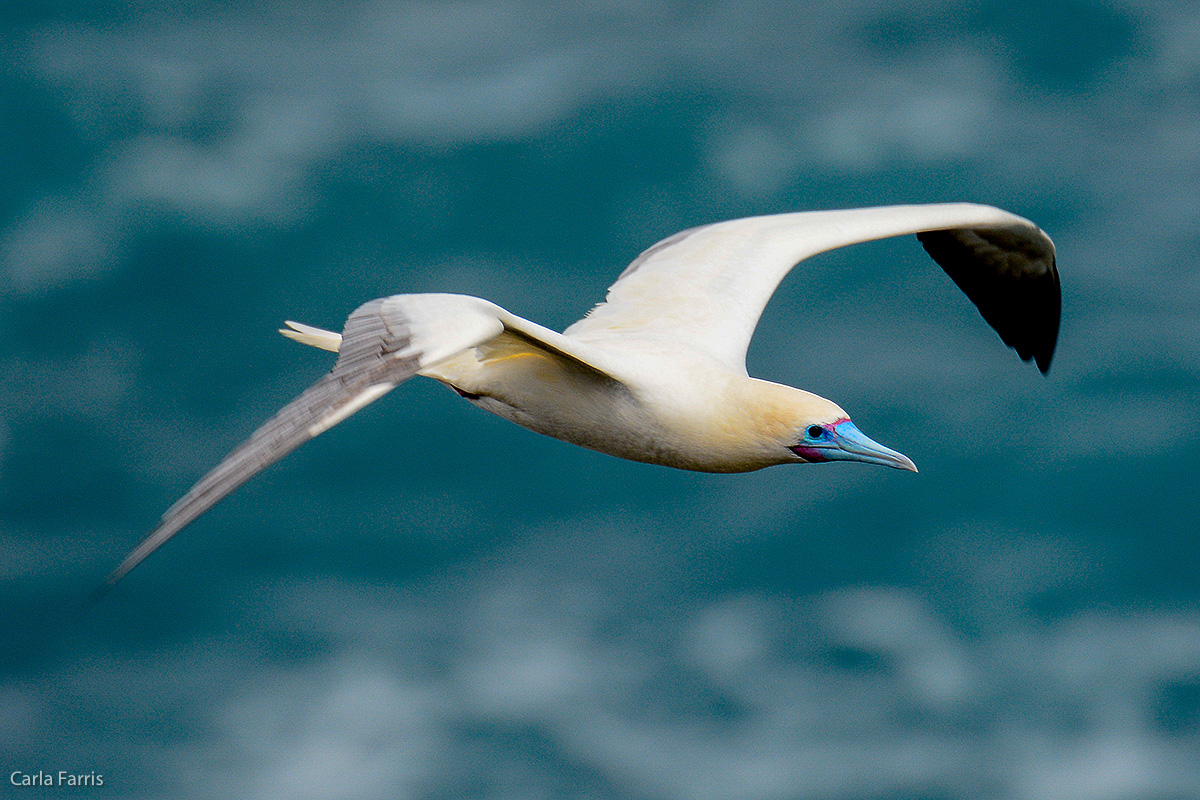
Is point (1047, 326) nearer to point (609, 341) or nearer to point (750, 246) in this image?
point (750, 246)

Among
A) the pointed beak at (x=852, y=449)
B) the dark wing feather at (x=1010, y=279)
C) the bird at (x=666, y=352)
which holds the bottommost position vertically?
the pointed beak at (x=852, y=449)

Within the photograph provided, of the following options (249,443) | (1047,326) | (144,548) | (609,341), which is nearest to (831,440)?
(609,341)

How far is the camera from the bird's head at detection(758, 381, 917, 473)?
891cm

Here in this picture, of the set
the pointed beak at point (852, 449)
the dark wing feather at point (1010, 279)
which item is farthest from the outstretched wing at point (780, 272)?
the pointed beak at point (852, 449)

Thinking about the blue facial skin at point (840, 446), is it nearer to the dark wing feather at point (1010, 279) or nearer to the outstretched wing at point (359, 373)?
the outstretched wing at point (359, 373)

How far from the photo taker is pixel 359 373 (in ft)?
25.1

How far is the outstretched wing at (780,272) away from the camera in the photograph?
10.7 m

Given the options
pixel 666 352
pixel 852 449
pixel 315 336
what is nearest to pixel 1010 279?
pixel 666 352

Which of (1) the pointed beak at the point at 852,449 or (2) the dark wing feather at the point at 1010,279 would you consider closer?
(1) the pointed beak at the point at 852,449

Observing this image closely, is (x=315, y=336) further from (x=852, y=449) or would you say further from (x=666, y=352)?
(x=852, y=449)

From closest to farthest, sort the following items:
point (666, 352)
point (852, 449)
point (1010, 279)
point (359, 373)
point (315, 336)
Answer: point (359, 373), point (852, 449), point (666, 352), point (315, 336), point (1010, 279)

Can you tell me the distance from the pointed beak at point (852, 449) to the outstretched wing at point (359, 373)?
2292 mm

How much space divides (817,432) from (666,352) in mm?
1359

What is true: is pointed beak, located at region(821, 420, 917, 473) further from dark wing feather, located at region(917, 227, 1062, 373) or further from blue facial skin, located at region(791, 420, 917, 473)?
dark wing feather, located at region(917, 227, 1062, 373)
